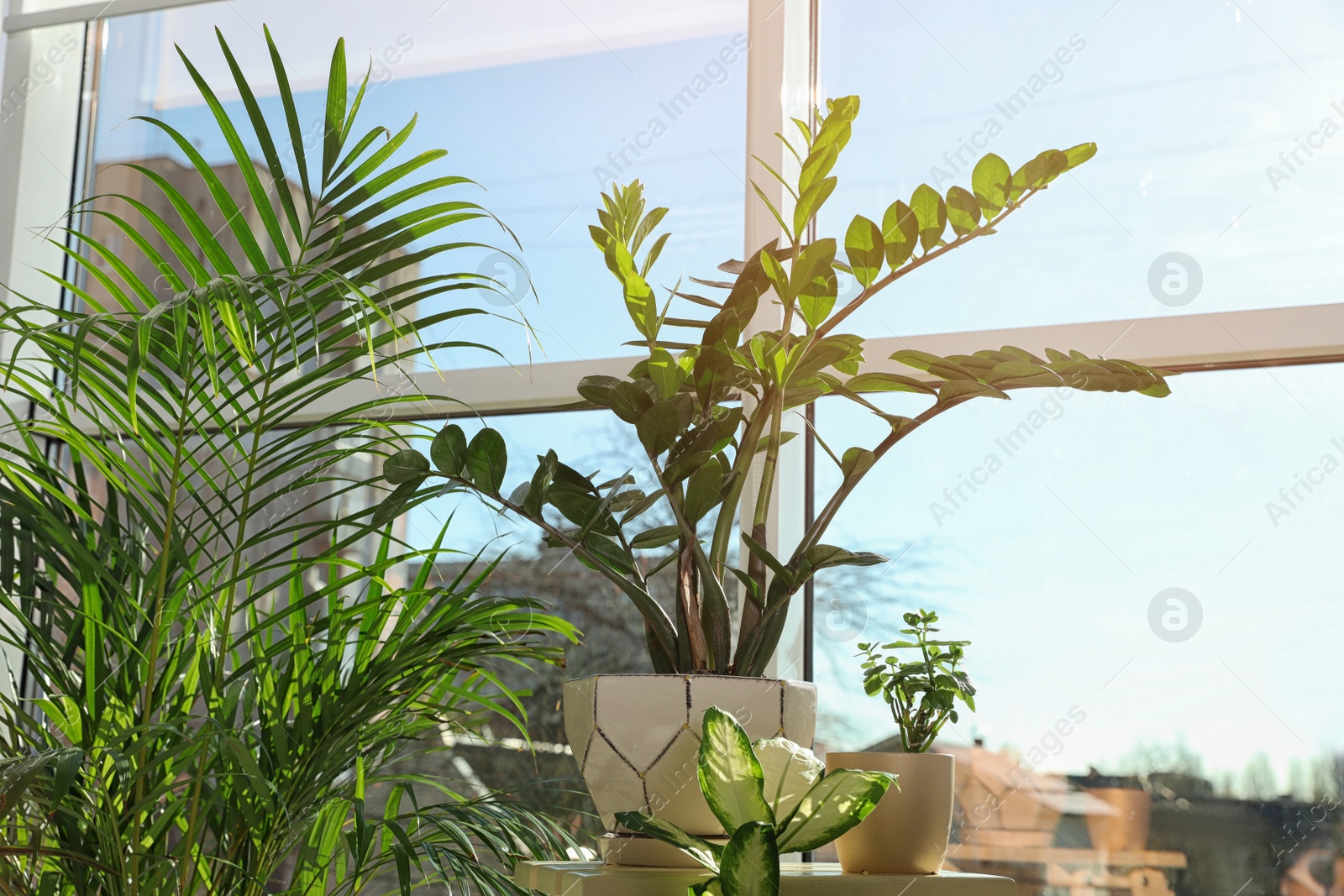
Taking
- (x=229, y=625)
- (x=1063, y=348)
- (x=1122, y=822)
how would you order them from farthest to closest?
(x=1063, y=348) < (x=1122, y=822) < (x=229, y=625)

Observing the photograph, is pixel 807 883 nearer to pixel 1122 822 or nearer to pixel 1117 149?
pixel 1122 822

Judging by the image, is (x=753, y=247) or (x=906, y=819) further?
(x=753, y=247)

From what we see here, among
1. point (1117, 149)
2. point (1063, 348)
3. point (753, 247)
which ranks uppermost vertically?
point (1117, 149)

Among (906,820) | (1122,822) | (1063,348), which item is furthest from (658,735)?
(1063,348)

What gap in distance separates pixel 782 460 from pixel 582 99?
94 centimetres

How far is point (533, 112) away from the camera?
2.43m

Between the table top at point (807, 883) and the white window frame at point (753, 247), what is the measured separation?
76 centimetres

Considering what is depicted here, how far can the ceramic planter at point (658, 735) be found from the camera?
1.26 m

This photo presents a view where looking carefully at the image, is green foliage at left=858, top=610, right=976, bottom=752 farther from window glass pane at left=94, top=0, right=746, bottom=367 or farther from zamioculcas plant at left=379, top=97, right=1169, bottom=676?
window glass pane at left=94, top=0, right=746, bottom=367

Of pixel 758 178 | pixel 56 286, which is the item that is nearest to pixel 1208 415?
pixel 758 178

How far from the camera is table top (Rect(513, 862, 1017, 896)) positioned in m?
1.17

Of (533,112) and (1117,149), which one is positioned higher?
(533,112)

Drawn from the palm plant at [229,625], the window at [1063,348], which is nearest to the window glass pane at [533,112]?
the window at [1063,348]

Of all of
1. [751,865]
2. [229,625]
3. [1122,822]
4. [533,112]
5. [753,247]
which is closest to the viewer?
[751,865]
